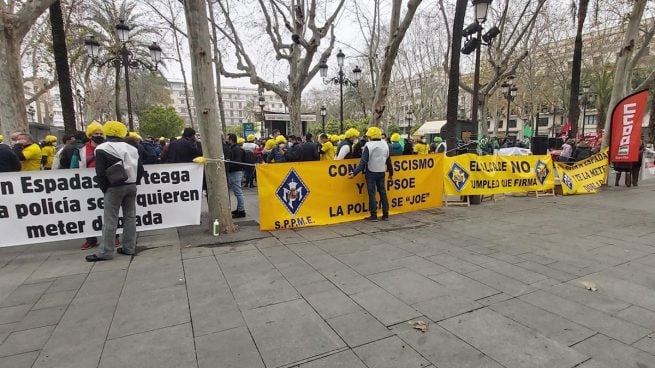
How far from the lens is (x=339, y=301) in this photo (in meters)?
3.48

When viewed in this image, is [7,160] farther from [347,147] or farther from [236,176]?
[347,147]

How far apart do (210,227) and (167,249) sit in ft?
2.94

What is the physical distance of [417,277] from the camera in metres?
4.06

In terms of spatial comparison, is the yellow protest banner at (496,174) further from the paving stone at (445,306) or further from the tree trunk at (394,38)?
the paving stone at (445,306)

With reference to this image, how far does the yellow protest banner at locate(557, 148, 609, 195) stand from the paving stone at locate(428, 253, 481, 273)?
716 cm

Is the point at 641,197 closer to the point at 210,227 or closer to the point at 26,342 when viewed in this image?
the point at 210,227

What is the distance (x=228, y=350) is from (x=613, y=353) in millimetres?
2802

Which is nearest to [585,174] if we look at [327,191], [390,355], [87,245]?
[327,191]

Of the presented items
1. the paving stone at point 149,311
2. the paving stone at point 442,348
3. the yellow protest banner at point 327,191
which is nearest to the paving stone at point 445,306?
the paving stone at point 442,348

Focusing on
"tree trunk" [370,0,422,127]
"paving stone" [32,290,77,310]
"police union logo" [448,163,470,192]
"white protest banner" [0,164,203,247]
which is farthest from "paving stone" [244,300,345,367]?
"tree trunk" [370,0,422,127]

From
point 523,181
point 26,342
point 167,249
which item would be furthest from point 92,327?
point 523,181

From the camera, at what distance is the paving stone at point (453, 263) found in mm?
4301

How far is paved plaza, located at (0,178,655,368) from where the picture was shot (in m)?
2.62

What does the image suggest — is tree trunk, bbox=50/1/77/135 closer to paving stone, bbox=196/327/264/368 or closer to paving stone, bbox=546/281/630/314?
paving stone, bbox=196/327/264/368
